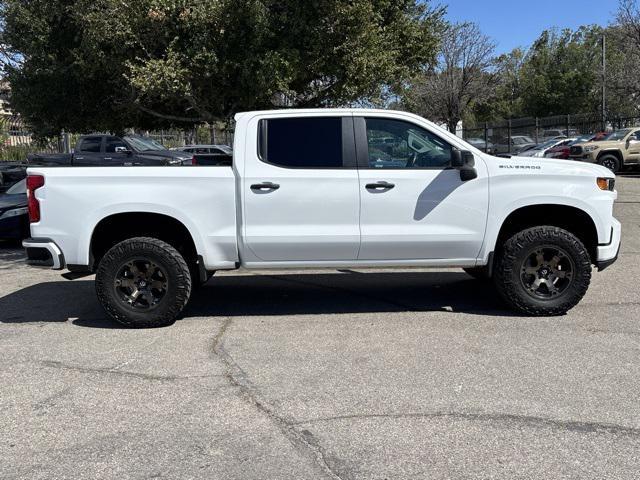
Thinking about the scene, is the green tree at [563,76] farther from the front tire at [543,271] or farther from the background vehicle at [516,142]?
the front tire at [543,271]

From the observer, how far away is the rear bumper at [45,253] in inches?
232

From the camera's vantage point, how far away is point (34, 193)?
589 cm

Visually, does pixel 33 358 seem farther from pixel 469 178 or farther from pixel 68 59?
pixel 68 59

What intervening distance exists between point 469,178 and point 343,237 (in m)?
1.33

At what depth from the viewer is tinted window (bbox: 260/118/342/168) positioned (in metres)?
6.01

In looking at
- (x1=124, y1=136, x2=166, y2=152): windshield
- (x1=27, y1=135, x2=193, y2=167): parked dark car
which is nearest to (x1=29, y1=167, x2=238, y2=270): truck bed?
(x1=27, y1=135, x2=193, y2=167): parked dark car

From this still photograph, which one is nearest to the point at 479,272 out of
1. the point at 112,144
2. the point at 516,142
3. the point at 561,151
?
the point at 112,144

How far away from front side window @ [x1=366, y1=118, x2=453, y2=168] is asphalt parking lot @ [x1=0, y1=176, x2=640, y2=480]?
1573mm

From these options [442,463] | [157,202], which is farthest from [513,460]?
[157,202]

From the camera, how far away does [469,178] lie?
5953 millimetres

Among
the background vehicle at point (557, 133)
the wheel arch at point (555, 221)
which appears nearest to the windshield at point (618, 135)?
the background vehicle at point (557, 133)

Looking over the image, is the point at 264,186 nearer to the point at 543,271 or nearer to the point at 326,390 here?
the point at 326,390

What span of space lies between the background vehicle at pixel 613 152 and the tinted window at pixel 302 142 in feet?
62.8

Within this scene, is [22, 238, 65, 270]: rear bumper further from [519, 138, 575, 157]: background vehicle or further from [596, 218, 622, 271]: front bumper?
[519, 138, 575, 157]: background vehicle
